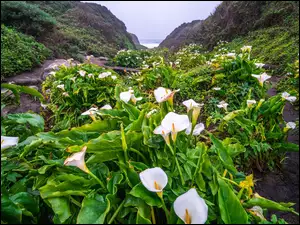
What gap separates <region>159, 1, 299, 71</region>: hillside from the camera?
15.7 ft

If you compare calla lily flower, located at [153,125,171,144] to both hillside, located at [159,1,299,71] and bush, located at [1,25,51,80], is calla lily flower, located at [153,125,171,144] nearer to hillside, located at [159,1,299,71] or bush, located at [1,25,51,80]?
hillside, located at [159,1,299,71]

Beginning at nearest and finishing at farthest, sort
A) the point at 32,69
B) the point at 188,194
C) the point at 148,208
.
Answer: the point at 188,194, the point at 148,208, the point at 32,69

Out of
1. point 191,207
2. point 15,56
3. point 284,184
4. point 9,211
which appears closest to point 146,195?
point 191,207

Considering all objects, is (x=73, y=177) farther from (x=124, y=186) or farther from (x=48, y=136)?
(x=48, y=136)

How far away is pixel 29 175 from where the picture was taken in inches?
37.3

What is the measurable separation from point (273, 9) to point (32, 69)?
850cm

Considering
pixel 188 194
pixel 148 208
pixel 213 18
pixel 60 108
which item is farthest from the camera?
pixel 213 18

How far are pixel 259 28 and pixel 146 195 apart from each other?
9175mm

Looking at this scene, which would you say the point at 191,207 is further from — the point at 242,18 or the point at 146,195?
the point at 242,18

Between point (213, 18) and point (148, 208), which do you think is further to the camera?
point (213, 18)

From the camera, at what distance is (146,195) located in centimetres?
78

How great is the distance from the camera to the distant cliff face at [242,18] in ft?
23.8

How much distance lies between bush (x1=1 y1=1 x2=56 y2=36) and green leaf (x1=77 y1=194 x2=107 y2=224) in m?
7.93

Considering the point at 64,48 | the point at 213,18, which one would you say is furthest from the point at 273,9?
the point at 64,48
